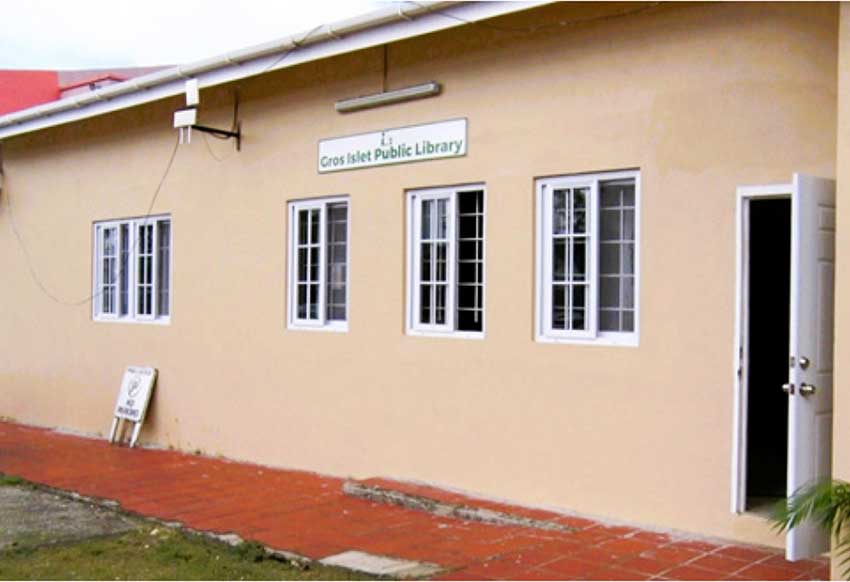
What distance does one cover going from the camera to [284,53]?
911 cm

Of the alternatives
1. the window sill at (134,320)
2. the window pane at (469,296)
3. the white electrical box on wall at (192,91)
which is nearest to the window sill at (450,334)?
the window pane at (469,296)

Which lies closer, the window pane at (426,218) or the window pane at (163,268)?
the window pane at (426,218)

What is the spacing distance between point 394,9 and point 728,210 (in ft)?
10.5

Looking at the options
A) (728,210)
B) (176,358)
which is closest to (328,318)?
(176,358)

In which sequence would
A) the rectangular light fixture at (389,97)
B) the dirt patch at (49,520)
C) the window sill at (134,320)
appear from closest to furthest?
the dirt patch at (49,520)
the rectangular light fixture at (389,97)
the window sill at (134,320)

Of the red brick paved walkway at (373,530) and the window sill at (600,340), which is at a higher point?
the window sill at (600,340)

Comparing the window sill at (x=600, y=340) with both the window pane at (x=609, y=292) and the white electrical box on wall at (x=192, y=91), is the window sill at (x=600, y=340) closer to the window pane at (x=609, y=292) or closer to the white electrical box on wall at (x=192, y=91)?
the window pane at (x=609, y=292)

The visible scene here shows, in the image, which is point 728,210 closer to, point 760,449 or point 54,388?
point 760,449

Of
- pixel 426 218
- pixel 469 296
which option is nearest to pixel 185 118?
pixel 426 218

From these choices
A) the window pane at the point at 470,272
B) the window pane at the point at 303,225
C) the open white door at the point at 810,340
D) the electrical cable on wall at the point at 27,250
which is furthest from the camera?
the electrical cable on wall at the point at 27,250

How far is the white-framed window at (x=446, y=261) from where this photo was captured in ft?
26.9

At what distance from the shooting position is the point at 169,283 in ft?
37.4

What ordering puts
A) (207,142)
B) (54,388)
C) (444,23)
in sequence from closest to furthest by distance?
1. (444,23)
2. (207,142)
3. (54,388)

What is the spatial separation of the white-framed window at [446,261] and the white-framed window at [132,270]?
4018mm
